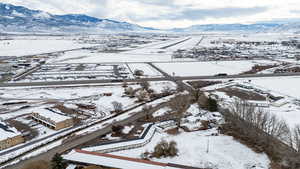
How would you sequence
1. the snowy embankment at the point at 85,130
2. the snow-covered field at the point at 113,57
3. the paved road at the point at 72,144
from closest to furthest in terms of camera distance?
the paved road at the point at 72,144 → the snowy embankment at the point at 85,130 → the snow-covered field at the point at 113,57

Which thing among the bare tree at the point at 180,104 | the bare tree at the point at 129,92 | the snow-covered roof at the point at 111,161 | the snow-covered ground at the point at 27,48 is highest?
the snow-covered ground at the point at 27,48

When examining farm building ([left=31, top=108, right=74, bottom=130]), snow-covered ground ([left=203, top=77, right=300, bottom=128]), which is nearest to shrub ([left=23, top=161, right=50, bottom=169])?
farm building ([left=31, top=108, right=74, bottom=130])

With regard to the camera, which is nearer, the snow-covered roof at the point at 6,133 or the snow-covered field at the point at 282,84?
the snow-covered roof at the point at 6,133

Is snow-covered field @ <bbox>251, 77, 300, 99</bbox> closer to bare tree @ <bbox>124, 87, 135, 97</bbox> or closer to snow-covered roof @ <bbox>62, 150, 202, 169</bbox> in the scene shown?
bare tree @ <bbox>124, 87, 135, 97</bbox>

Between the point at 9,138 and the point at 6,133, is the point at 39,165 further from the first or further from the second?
the point at 6,133

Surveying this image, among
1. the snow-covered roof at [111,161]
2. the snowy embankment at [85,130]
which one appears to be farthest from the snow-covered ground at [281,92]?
the snow-covered roof at [111,161]

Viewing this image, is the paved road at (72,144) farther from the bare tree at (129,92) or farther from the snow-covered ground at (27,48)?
the snow-covered ground at (27,48)

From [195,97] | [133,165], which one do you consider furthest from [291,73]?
[133,165]
